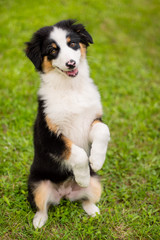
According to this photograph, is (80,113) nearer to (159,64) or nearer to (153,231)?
(153,231)

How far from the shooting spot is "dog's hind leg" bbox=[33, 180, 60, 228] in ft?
9.42

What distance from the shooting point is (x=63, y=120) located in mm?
2717

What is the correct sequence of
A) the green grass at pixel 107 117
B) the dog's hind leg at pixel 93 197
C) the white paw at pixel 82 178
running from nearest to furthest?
the white paw at pixel 82 178 < the green grass at pixel 107 117 < the dog's hind leg at pixel 93 197

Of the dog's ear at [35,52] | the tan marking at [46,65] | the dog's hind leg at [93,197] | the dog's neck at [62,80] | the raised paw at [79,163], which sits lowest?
the dog's hind leg at [93,197]

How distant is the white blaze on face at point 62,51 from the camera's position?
2.63 meters

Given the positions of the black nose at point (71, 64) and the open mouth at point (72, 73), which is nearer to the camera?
the black nose at point (71, 64)

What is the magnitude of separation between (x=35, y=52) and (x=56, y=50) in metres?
0.23

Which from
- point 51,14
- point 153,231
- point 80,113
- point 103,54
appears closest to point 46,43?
point 80,113

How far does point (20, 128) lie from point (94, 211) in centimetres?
191

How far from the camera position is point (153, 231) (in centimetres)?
282

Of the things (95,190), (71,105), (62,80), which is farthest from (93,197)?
(62,80)

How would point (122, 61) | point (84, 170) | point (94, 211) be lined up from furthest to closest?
1. point (122, 61)
2. point (94, 211)
3. point (84, 170)

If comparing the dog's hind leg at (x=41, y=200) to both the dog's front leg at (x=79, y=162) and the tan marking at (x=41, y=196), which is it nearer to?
the tan marking at (x=41, y=196)

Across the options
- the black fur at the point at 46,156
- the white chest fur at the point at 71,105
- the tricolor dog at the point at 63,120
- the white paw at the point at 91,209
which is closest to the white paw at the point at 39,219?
the tricolor dog at the point at 63,120
